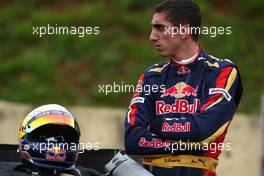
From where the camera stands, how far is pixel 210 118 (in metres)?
5.94

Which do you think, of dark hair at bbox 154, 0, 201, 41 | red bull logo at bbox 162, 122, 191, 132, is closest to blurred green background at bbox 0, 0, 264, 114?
dark hair at bbox 154, 0, 201, 41

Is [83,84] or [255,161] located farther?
[83,84]

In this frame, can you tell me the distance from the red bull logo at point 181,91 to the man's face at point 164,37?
0.83ft

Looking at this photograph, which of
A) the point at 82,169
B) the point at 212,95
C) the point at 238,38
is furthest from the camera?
the point at 238,38

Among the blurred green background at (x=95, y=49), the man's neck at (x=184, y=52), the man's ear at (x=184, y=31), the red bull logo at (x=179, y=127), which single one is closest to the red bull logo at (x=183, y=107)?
the red bull logo at (x=179, y=127)

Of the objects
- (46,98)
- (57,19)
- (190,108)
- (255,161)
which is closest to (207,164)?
(190,108)

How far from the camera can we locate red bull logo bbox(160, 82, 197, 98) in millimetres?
6043

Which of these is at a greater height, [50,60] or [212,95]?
[50,60]

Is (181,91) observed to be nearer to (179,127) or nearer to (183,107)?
(183,107)

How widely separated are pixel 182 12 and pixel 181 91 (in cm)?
56

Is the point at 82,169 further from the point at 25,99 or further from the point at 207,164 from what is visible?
the point at 25,99

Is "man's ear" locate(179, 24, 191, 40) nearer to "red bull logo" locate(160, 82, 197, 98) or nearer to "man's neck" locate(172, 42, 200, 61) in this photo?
"man's neck" locate(172, 42, 200, 61)

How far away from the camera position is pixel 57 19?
13742mm

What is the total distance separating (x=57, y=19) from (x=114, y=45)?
0.98 meters
